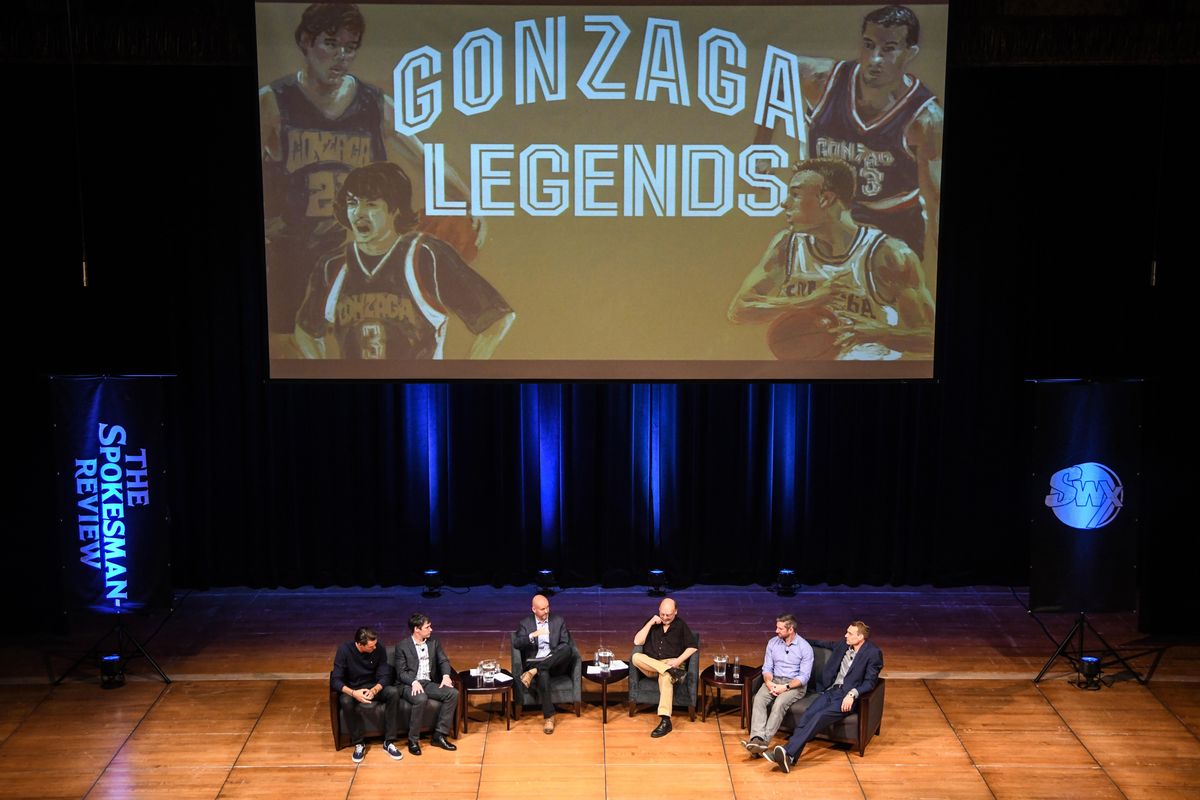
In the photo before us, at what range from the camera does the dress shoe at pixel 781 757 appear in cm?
681

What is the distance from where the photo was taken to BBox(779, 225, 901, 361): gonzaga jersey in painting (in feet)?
27.3

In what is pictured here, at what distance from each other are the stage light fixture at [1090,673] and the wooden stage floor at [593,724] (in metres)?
0.12

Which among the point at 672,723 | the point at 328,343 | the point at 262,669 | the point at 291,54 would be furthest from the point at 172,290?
the point at 672,723

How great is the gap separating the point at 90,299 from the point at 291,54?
2.83 metres

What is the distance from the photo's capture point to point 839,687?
709 centimetres

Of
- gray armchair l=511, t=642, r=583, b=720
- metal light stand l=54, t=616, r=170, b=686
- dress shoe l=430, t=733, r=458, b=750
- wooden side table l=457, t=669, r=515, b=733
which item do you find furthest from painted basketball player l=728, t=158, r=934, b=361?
metal light stand l=54, t=616, r=170, b=686

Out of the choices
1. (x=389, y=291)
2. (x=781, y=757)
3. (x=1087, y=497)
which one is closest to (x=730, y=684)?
(x=781, y=757)

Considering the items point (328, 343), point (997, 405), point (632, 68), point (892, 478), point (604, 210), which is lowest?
point (892, 478)

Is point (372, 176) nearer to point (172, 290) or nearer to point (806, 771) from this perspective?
point (172, 290)

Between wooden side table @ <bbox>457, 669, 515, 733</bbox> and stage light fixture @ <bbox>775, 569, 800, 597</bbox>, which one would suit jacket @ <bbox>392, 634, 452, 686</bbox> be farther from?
stage light fixture @ <bbox>775, 569, 800, 597</bbox>

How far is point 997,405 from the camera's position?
9.87 m

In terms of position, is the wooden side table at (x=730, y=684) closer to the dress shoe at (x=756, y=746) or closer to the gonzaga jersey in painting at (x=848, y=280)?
the dress shoe at (x=756, y=746)

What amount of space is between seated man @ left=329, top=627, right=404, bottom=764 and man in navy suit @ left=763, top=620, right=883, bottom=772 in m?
2.32

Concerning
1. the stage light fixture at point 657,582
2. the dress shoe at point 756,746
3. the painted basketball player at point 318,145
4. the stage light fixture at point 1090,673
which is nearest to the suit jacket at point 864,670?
the dress shoe at point 756,746
